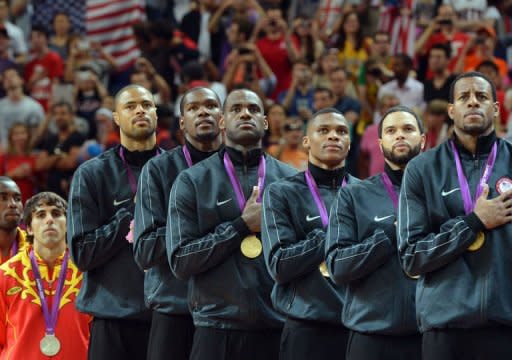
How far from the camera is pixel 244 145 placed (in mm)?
7562

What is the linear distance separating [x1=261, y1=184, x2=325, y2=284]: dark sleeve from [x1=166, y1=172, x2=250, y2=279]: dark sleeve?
6.9 inches

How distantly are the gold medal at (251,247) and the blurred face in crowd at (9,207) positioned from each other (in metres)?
2.36

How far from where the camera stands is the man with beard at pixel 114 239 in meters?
7.89

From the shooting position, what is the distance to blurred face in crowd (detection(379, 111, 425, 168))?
7207mm

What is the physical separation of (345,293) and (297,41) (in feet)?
30.3

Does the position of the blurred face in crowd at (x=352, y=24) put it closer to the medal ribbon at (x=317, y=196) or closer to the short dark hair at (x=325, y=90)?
the short dark hair at (x=325, y=90)

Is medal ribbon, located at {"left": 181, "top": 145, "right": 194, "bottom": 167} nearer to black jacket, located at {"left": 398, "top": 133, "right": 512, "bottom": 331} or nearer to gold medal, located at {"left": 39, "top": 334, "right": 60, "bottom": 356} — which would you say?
gold medal, located at {"left": 39, "top": 334, "right": 60, "bottom": 356}

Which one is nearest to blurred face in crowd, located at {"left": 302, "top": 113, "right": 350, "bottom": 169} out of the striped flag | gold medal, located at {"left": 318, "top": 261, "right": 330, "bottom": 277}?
gold medal, located at {"left": 318, "top": 261, "right": 330, "bottom": 277}

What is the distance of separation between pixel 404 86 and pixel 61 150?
11.8 feet

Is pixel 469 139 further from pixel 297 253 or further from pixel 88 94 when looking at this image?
pixel 88 94

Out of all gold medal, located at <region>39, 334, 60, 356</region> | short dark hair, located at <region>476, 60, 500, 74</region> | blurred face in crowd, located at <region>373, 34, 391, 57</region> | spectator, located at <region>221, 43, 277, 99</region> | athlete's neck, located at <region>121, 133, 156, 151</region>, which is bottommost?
gold medal, located at <region>39, 334, 60, 356</region>

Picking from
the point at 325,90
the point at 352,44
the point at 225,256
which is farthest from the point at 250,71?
the point at 225,256

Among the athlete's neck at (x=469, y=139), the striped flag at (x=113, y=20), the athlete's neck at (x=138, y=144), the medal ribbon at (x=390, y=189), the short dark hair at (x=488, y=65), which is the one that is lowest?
the medal ribbon at (x=390, y=189)

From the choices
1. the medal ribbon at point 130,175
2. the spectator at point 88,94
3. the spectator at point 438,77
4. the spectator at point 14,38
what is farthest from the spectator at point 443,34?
the medal ribbon at point 130,175
